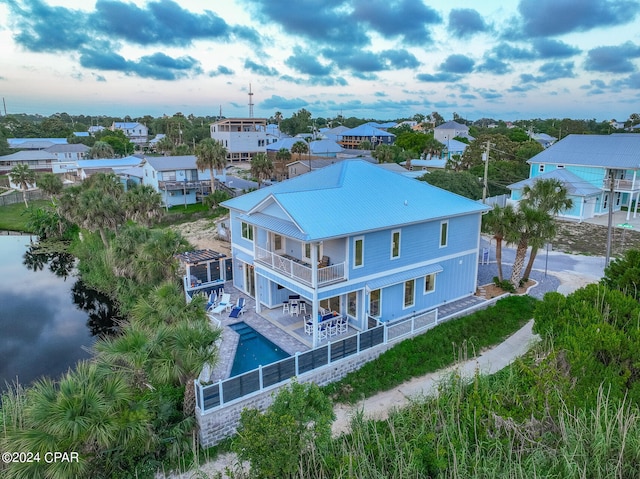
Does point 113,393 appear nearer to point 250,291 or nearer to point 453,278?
point 250,291

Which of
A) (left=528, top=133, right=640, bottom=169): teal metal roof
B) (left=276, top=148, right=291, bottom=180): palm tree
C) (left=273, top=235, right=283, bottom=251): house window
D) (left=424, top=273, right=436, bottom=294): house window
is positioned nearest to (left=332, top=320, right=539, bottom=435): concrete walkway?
(left=424, top=273, right=436, bottom=294): house window

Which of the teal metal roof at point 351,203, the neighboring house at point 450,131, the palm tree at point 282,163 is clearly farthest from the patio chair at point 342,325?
the neighboring house at point 450,131

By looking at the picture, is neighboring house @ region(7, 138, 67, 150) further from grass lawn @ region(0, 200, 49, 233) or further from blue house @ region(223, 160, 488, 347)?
blue house @ region(223, 160, 488, 347)

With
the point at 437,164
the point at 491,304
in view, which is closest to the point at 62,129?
the point at 437,164

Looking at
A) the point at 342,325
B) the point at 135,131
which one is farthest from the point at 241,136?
the point at 342,325

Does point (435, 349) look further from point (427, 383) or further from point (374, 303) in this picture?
point (374, 303)

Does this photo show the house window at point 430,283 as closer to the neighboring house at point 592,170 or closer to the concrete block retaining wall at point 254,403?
the concrete block retaining wall at point 254,403
